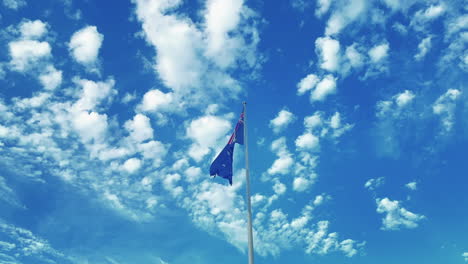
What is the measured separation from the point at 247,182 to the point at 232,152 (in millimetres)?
3530

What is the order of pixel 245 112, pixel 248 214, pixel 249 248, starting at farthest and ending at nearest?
pixel 245 112 < pixel 248 214 < pixel 249 248

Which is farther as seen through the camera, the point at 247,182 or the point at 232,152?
the point at 232,152

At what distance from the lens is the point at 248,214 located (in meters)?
18.1

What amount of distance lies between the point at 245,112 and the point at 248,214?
7.21 meters

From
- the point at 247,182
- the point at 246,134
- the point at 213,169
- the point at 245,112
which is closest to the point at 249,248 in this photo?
the point at 247,182

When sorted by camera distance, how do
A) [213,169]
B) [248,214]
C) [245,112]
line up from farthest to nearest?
[245,112]
[213,169]
[248,214]

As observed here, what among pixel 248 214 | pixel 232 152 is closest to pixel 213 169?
pixel 232 152

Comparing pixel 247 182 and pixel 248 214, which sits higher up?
pixel 247 182

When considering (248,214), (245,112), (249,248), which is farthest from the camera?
(245,112)

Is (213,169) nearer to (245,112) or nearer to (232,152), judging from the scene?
(232,152)

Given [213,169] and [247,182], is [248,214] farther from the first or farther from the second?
[213,169]

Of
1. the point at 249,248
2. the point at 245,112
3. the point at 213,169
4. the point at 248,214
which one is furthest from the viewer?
the point at 245,112

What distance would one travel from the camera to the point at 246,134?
2153 cm

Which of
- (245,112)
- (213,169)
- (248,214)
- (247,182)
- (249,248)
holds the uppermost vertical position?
(245,112)
